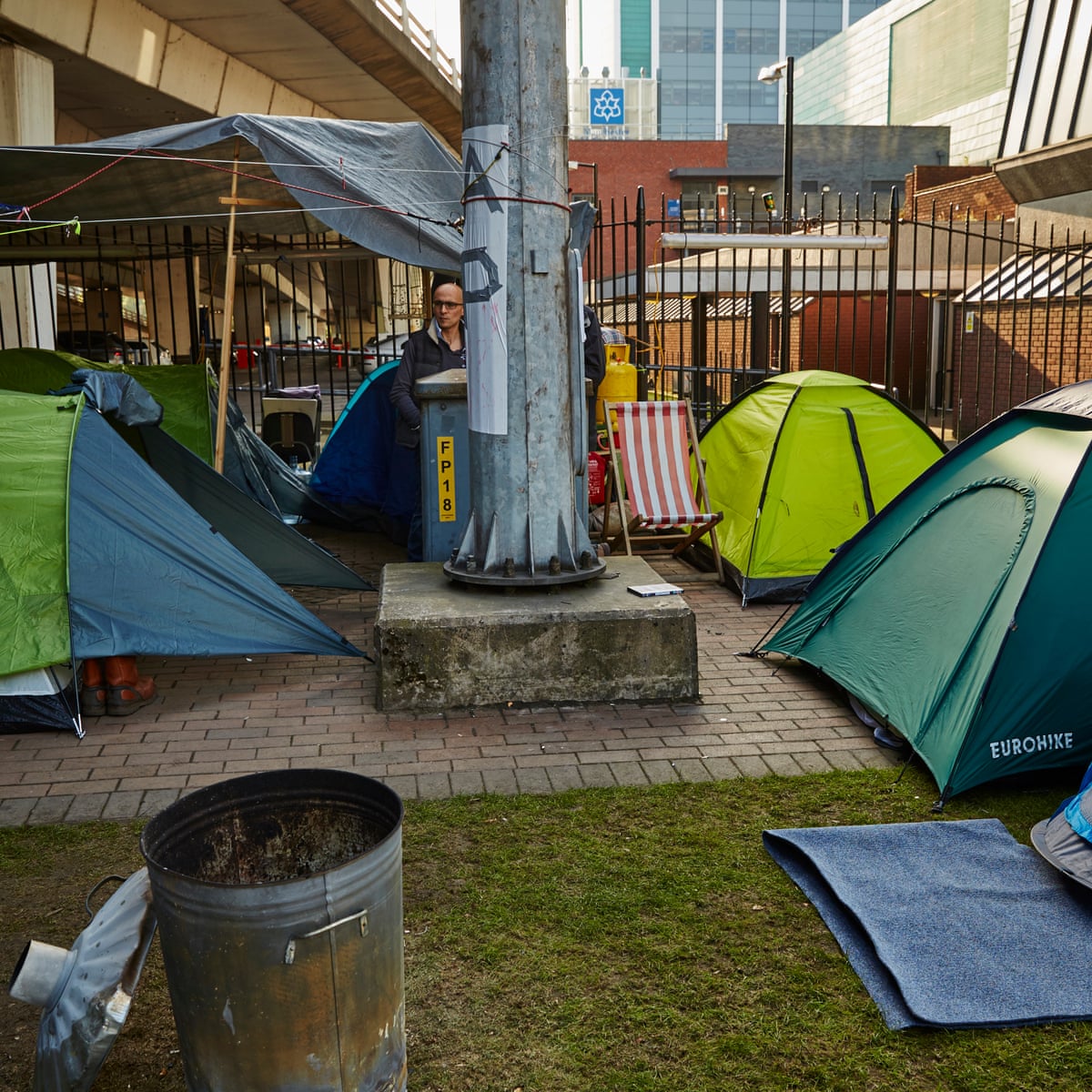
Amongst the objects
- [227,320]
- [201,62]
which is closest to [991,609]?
[227,320]

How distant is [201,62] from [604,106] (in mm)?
43952

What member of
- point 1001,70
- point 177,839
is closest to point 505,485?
point 177,839

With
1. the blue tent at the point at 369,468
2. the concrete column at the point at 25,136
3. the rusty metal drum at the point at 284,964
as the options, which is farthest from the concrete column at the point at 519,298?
the concrete column at the point at 25,136

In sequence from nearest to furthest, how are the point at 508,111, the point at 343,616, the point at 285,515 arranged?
the point at 508,111 → the point at 343,616 → the point at 285,515

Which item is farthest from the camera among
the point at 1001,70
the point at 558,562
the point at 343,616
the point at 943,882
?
the point at 1001,70

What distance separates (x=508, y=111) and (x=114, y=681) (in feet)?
10.7

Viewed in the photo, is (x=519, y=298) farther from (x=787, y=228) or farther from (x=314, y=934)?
(x=787, y=228)

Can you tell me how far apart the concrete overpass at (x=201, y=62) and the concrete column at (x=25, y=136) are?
0.02 meters

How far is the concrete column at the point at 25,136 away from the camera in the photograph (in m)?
10.4

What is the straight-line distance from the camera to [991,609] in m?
4.45

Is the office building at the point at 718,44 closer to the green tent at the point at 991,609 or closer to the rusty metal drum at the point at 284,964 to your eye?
the green tent at the point at 991,609

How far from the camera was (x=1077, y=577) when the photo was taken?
14.3ft

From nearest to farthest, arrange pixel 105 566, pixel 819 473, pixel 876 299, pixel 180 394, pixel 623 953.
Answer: pixel 623 953, pixel 105 566, pixel 819 473, pixel 180 394, pixel 876 299

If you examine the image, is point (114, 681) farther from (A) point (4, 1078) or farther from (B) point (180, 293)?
(B) point (180, 293)
